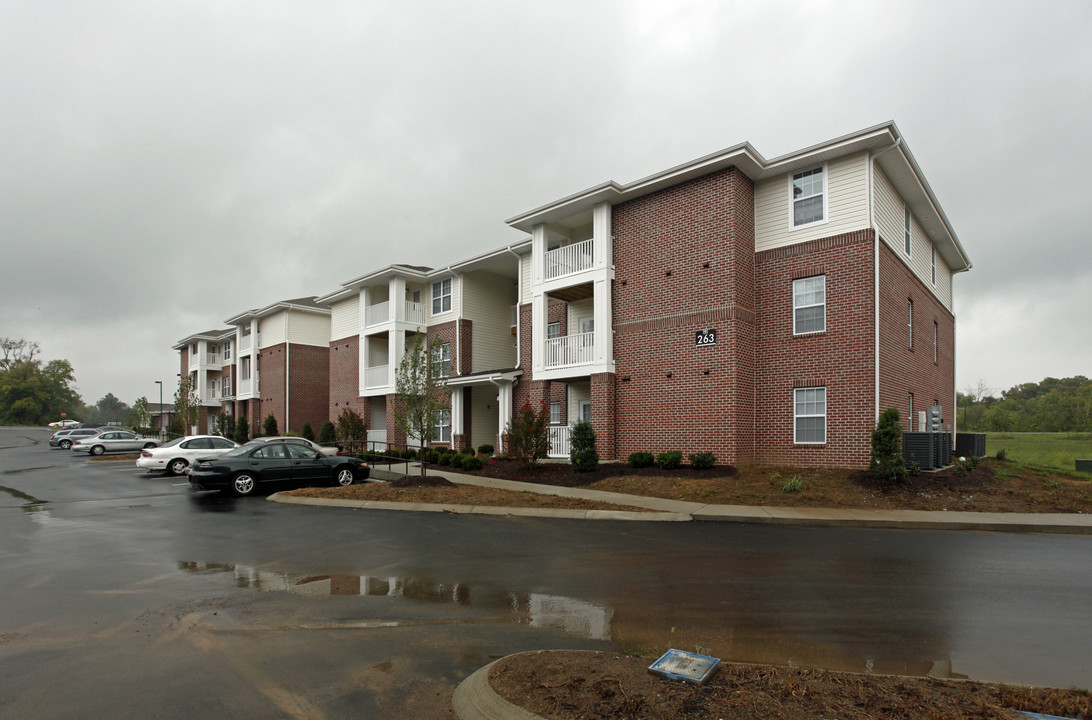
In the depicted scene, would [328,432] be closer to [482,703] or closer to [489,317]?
[489,317]

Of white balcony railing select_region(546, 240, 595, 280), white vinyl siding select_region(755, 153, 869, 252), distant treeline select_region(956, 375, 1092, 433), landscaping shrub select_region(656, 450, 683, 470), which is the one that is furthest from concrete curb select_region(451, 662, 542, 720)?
distant treeline select_region(956, 375, 1092, 433)

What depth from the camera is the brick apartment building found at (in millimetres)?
16375

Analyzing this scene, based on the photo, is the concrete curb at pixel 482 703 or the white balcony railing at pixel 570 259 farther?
the white balcony railing at pixel 570 259

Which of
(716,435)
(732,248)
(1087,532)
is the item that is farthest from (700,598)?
(732,248)

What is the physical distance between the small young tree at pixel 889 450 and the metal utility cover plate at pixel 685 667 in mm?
11539

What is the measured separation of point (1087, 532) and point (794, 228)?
9991 mm

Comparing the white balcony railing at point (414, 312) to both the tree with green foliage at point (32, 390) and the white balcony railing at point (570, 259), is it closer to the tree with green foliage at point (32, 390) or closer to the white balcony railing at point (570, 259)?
the white balcony railing at point (570, 259)

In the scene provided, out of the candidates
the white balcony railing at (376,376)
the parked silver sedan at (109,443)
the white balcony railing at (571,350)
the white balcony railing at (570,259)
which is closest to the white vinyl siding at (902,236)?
the white balcony railing at (570,259)

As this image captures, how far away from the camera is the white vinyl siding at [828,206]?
16.4m

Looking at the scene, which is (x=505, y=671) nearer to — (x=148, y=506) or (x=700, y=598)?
(x=700, y=598)

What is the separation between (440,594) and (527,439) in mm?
11842

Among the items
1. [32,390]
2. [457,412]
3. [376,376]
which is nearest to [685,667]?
[457,412]

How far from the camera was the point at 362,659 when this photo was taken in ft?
15.9

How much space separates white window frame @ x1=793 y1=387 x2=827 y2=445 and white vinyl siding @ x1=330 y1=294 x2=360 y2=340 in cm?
2418
